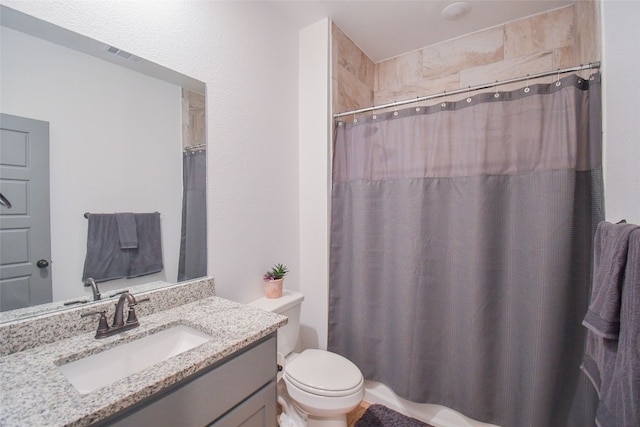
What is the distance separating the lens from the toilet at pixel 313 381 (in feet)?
4.24

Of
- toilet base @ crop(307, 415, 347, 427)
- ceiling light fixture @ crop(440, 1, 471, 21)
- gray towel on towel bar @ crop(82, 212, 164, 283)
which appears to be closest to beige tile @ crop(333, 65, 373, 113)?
ceiling light fixture @ crop(440, 1, 471, 21)

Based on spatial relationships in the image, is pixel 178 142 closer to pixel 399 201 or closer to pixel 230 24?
pixel 230 24

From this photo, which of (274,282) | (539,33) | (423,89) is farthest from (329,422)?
(539,33)

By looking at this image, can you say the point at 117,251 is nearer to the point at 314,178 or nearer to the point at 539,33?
the point at 314,178

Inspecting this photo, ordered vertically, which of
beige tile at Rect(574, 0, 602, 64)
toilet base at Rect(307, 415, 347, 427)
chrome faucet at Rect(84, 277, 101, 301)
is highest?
beige tile at Rect(574, 0, 602, 64)

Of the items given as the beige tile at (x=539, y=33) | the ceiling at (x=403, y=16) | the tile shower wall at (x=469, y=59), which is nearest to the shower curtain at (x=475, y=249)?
the tile shower wall at (x=469, y=59)

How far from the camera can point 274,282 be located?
164cm

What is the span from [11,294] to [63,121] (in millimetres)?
593

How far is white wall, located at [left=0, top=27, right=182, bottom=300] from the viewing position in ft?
2.90

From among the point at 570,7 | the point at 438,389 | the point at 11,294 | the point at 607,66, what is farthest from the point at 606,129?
the point at 11,294

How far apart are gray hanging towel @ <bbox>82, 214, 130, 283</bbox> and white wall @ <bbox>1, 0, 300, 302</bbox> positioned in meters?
0.39

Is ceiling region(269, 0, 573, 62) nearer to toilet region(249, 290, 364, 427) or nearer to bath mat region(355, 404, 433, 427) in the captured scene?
toilet region(249, 290, 364, 427)

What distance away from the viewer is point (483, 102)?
4.73ft

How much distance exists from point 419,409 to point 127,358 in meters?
1.62
